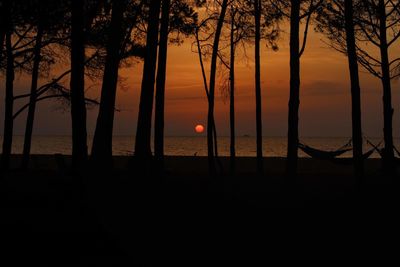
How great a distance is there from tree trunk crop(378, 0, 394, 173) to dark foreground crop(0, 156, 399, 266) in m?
3.62

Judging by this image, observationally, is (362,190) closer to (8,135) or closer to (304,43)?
(304,43)

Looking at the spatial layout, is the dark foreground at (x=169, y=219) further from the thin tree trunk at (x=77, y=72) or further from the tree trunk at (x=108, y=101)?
the thin tree trunk at (x=77, y=72)

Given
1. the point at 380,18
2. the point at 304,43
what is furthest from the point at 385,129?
the point at 304,43

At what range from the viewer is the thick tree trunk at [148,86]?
49.8 feet

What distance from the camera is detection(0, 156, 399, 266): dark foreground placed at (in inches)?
271

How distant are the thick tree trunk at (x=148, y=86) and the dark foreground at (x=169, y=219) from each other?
78 centimetres

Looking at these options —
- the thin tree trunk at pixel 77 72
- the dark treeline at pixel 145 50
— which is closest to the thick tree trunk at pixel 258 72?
the dark treeline at pixel 145 50

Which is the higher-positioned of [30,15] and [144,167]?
[30,15]

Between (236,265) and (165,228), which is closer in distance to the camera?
A: (236,265)

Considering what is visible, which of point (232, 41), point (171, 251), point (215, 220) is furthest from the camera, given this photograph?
point (232, 41)

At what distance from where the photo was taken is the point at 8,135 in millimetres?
16047

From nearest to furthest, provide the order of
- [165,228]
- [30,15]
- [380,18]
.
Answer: [165,228], [30,15], [380,18]

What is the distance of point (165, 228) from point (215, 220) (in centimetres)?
108

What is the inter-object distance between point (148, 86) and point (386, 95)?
26.5ft
